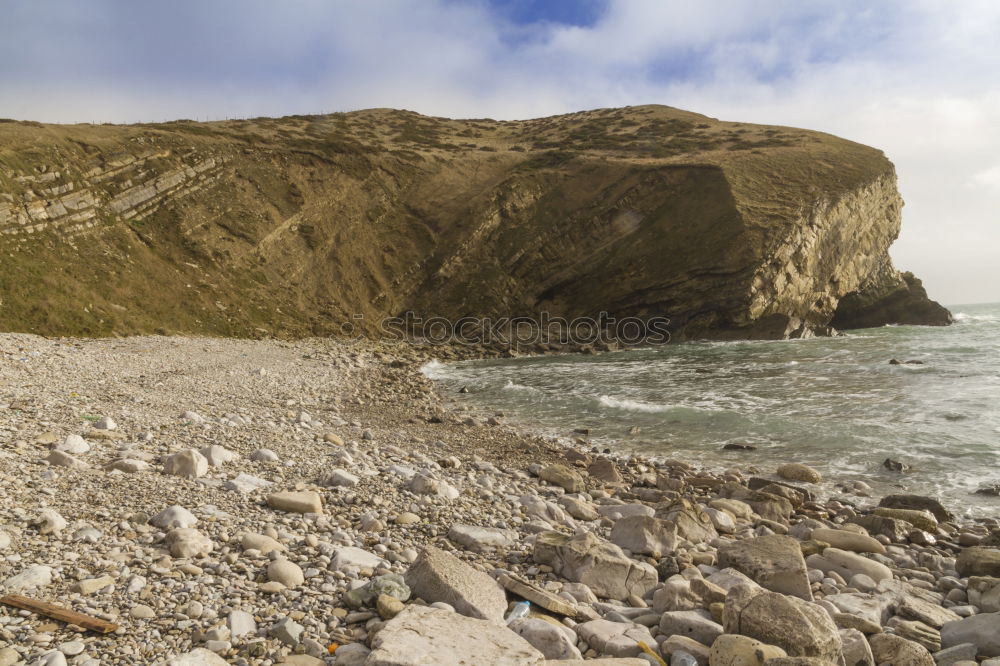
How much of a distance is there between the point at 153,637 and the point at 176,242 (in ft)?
113

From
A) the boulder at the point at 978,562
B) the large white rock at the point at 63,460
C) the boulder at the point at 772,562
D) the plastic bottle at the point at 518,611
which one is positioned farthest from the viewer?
the boulder at the point at 978,562

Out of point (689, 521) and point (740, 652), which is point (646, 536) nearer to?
point (689, 521)

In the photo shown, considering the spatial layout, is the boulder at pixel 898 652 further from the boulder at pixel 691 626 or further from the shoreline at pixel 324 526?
the boulder at pixel 691 626

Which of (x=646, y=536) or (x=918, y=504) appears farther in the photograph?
(x=918, y=504)

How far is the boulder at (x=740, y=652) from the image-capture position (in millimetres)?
3529

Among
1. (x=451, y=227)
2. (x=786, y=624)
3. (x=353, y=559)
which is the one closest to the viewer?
(x=786, y=624)

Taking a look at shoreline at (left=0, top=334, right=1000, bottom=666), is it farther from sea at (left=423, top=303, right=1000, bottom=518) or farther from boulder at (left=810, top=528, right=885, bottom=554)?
sea at (left=423, top=303, right=1000, bottom=518)

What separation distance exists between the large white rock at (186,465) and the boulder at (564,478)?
486 cm

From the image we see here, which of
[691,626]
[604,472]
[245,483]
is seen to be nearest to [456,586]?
[691,626]

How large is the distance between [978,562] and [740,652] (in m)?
4.24

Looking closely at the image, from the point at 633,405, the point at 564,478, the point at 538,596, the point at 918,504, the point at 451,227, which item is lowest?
the point at 633,405

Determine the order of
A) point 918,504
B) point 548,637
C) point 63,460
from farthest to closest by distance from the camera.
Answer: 1. point 918,504
2. point 63,460
3. point 548,637

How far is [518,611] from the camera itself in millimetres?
4102

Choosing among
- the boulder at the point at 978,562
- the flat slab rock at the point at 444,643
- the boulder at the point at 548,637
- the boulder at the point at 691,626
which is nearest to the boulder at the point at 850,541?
the boulder at the point at 978,562
